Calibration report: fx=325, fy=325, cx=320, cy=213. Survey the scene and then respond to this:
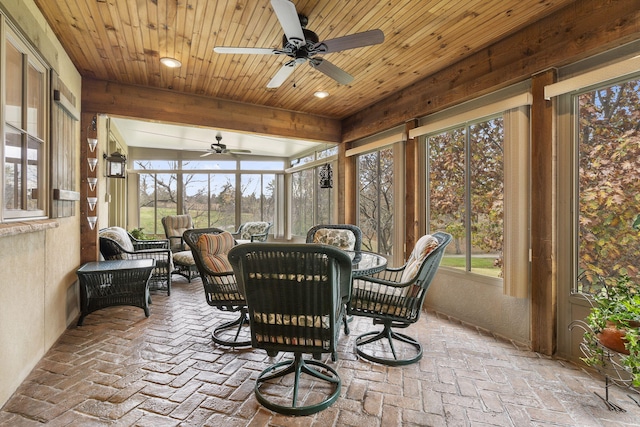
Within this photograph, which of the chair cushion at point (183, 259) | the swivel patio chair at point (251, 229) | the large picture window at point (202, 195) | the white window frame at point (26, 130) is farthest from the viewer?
the large picture window at point (202, 195)

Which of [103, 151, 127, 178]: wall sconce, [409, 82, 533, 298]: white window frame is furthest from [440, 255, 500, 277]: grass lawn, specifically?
[103, 151, 127, 178]: wall sconce

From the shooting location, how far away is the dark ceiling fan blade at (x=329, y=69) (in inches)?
102

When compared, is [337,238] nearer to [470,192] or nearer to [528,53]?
[470,192]

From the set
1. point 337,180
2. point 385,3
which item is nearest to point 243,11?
point 385,3

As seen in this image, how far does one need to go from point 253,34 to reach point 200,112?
1.85 meters

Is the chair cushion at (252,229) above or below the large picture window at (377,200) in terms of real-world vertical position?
below

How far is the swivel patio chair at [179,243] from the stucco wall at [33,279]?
1.88m

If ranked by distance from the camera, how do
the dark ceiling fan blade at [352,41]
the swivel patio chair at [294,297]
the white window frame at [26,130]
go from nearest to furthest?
the swivel patio chair at [294,297], the white window frame at [26,130], the dark ceiling fan blade at [352,41]

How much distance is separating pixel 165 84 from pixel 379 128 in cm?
280

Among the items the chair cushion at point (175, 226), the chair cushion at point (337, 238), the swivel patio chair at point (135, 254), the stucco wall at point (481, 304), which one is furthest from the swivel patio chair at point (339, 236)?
the chair cushion at point (175, 226)

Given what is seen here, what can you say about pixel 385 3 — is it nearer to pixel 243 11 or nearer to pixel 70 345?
pixel 243 11

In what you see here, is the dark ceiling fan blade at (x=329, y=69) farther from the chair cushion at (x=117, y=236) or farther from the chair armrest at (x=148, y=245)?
the chair armrest at (x=148, y=245)

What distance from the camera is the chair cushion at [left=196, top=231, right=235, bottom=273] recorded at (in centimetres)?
280

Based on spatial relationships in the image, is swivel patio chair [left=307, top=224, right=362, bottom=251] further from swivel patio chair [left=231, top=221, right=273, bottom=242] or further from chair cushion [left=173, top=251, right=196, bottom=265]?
swivel patio chair [left=231, top=221, right=273, bottom=242]
